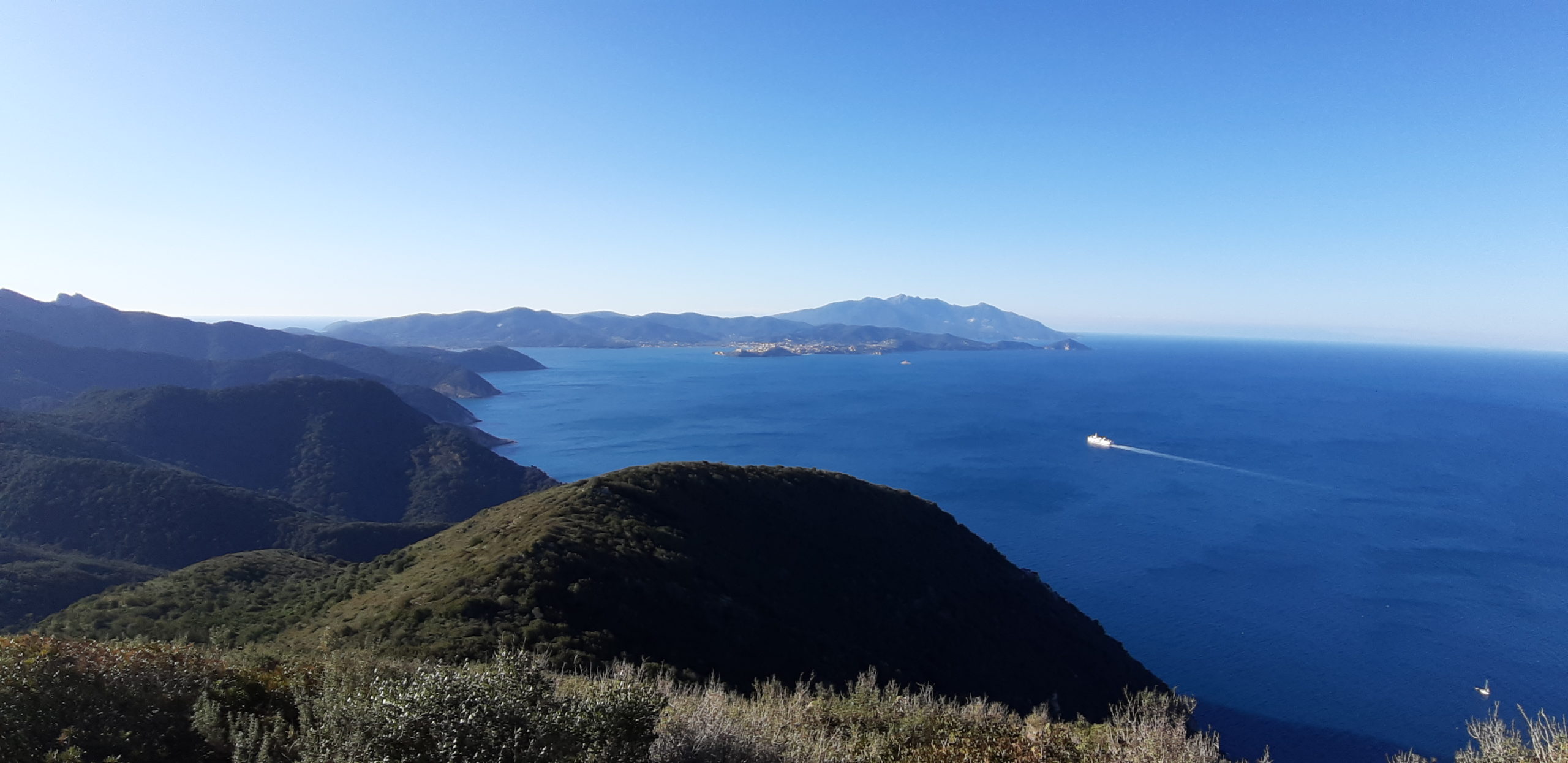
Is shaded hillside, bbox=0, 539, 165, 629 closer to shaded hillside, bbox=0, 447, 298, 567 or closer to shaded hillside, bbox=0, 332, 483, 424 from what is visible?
shaded hillside, bbox=0, 447, 298, 567

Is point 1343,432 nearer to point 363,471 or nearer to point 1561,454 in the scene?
point 1561,454

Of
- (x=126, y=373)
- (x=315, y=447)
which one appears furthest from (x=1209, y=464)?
(x=126, y=373)

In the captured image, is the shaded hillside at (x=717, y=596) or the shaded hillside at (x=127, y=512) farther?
→ the shaded hillside at (x=127, y=512)

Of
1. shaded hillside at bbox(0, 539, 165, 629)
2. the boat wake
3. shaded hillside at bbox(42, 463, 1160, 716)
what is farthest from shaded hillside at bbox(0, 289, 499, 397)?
the boat wake

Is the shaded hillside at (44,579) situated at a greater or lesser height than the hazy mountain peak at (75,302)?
lesser

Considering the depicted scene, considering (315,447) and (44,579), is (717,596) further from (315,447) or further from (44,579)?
(315,447)

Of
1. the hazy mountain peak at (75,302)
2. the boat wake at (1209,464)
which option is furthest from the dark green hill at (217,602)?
the hazy mountain peak at (75,302)

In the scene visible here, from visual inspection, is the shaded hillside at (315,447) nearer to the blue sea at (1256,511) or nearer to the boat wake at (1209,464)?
the blue sea at (1256,511)
